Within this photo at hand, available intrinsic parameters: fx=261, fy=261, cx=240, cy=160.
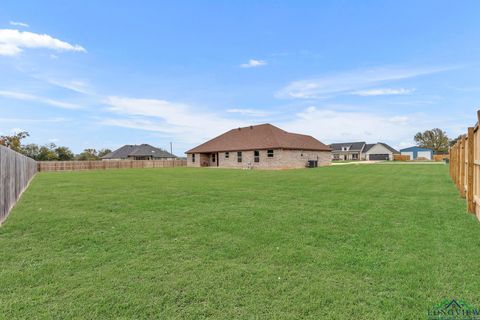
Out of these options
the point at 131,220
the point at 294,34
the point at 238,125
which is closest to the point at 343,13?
the point at 294,34

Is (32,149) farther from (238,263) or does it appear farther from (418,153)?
(418,153)

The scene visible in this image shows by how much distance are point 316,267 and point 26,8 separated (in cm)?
1511

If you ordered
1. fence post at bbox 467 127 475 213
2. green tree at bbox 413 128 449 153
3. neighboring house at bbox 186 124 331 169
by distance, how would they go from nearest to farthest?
fence post at bbox 467 127 475 213, neighboring house at bbox 186 124 331 169, green tree at bbox 413 128 449 153

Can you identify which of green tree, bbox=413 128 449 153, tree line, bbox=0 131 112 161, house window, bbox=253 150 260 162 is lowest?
house window, bbox=253 150 260 162

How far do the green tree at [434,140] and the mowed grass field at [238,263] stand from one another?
7998 centimetres

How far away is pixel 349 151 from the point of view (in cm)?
6694

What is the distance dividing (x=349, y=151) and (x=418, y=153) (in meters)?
14.8

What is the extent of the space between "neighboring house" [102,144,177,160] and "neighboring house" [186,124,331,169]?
57.7 feet

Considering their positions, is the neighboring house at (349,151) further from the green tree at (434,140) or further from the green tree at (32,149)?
the green tree at (32,149)

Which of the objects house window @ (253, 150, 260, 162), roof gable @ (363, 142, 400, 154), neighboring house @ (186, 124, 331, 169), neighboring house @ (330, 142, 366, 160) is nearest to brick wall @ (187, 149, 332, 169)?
neighboring house @ (186, 124, 331, 169)

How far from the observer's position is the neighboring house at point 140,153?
167 ft

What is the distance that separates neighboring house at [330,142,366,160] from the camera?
65794 mm

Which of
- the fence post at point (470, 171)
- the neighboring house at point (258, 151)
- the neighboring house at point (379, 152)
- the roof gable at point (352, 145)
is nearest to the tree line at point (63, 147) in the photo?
the neighboring house at point (379, 152)

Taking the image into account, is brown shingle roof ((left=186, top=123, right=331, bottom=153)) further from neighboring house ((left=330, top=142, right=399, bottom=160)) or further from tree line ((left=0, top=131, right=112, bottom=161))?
neighboring house ((left=330, top=142, right=399, bottom=160))
